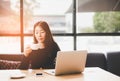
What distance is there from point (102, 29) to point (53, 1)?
1.08m

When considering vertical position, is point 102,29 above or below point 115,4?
below

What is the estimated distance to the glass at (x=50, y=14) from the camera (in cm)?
423

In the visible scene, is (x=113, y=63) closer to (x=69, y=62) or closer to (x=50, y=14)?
(x=50, y=14)

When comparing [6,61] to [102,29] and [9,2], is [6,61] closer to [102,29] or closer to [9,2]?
[9,2]

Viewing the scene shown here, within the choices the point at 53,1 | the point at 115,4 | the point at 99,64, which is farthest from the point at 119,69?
the point at 53,1

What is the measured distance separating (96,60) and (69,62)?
149 cm

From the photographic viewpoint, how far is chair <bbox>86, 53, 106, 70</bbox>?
383 centimetres

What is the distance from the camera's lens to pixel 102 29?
4.37m

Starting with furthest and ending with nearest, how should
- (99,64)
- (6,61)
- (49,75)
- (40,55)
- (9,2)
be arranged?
1. (9,2)
2. (99,64)
3. (6,61)
4. (40,55)
5. (49,75)

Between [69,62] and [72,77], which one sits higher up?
[69,62]

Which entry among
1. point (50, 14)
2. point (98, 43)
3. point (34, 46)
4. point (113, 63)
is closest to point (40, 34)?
point (34, 46)

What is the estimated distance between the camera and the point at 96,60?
12.7 feet

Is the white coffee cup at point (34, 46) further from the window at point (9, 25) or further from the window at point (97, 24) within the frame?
the window at point (97, 24)

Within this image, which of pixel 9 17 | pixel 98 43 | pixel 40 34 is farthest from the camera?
pixel 98 43
